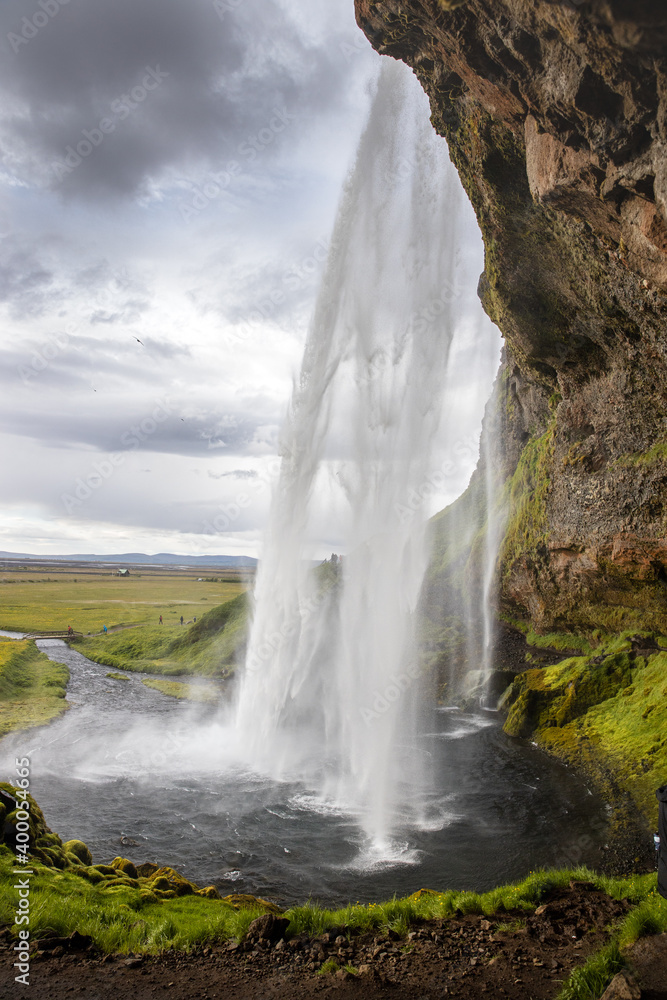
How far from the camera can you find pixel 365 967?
8.05 metres

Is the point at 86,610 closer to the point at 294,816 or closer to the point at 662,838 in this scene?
the point at 294,816

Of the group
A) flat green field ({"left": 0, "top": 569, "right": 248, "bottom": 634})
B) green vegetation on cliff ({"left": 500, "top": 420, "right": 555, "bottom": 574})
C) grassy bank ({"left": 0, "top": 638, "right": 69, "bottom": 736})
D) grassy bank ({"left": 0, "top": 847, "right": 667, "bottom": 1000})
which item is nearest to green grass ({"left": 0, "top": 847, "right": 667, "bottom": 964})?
grassy bank ({"left": 0, "top": 847, "right": 667, "bottom": 1000})

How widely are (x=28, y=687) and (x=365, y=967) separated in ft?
113

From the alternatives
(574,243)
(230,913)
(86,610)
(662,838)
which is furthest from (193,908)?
(86,610)

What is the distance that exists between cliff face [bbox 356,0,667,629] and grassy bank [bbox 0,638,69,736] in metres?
27.9

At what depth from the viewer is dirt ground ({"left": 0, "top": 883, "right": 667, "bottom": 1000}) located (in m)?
7.37

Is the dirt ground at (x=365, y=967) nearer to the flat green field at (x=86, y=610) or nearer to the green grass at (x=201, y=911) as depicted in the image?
the green grass at (x=201, y=911)

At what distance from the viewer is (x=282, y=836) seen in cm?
1570

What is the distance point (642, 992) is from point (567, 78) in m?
14.7

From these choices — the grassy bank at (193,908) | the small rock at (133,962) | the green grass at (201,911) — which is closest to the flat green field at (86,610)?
the grassy bank at (193,908)

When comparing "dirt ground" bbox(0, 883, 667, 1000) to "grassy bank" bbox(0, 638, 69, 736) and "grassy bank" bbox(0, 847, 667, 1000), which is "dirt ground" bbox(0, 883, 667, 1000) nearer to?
"grassy bank" bbox(0, 847, 667, 1000)

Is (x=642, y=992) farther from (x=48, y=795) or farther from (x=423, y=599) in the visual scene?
(x=423, y=599)

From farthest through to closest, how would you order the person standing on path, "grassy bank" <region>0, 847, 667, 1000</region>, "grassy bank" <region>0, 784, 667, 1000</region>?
"grassy bank" <region>0, 784, 667, 1000</region> < "grassy bank" <region>0, 847, 667, 1000</region> < the person standing on path

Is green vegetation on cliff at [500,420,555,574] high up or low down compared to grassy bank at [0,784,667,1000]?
up
